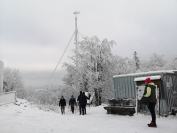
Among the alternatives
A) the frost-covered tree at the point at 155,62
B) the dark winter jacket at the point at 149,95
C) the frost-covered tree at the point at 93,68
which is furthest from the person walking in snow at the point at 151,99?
the frost-covered tree at the point at 155,62

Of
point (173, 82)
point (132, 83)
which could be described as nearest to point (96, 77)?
point (132, 83)

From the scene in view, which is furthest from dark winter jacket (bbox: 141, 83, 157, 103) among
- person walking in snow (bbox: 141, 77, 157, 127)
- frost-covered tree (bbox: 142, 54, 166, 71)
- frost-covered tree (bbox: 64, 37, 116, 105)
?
frost-covered tree (bbox: 142, 54, 166, 71)

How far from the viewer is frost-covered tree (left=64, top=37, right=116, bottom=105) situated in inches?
1972

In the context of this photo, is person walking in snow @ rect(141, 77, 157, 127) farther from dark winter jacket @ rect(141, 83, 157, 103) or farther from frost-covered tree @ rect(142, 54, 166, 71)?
frost-covered tree @ rect(142, 54, 166, 71)

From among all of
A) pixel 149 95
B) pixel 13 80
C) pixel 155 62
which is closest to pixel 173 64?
pixel 155 62

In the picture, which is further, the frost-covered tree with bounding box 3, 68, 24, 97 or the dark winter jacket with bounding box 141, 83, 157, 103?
the frost-covered tree with bounding box 3, 68, 24, 97

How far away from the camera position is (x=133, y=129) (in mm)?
12789

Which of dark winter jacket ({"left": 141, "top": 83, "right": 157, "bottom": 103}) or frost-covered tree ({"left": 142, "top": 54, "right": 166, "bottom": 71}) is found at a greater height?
frost-covered tree ({"left": 142, "top": 54, "right": 166, "bottom": 71})

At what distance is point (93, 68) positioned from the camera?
51438mm

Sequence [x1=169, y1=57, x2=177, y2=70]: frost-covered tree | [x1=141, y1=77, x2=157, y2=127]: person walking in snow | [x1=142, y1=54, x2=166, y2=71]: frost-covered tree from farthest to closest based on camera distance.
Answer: [x1=142, y1=54, x2=166, y2=71]: frost-covered tree < [x1=169, y1=57, x2=177, y2=70]: frost-covered tree < [x1=141, y1=77, x2=157, y2=127]: person walking in snow

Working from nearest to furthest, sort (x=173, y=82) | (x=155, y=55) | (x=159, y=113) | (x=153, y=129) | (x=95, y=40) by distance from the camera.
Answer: (x=153, y=129) → (x=159, y=113) → (x=173, y=82) → (x=95, y=40) → (x=155, y=55)

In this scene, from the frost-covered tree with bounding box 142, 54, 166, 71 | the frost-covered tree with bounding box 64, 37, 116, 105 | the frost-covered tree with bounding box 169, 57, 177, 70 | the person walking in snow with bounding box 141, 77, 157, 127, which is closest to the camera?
the person walking in snow with bounding box 141, 77, 157, 127

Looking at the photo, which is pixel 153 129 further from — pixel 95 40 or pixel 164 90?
pixel 95 40

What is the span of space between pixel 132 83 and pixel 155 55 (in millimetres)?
63446
